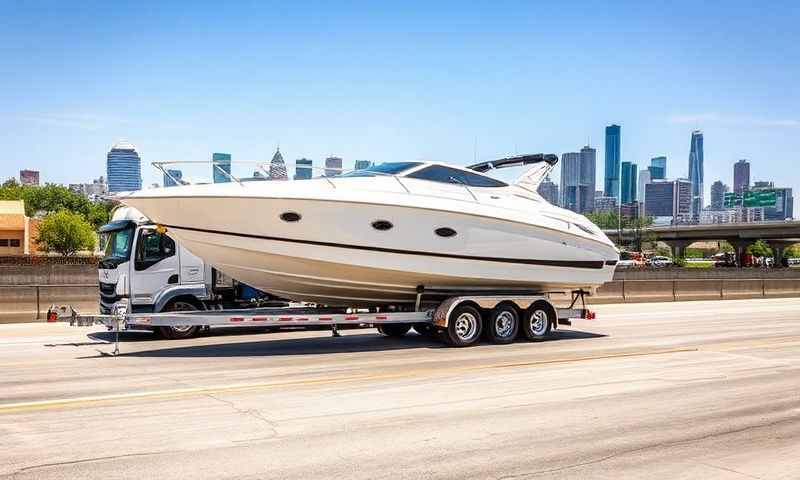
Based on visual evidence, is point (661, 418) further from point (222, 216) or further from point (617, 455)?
point (222, 216)

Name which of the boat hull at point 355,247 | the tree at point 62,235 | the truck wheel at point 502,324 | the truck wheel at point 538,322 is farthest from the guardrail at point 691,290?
the tree at point 62,235

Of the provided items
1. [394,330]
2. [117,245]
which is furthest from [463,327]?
[117,245]

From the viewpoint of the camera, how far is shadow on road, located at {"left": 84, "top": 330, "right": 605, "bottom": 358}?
1284cm

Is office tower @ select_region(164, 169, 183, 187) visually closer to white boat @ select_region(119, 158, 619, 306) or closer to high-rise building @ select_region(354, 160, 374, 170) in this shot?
white boat @ select_region(119, 158, 619, 306)

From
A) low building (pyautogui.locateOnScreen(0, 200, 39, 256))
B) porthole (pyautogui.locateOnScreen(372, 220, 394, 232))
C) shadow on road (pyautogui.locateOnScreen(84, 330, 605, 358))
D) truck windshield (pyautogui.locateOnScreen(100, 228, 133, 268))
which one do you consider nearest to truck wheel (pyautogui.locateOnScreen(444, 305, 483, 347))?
shadow on road (pyautogui.locateOnScreen(84, 330, 605, 358))

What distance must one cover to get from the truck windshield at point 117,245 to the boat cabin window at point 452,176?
227 inches

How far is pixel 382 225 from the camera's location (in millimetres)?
12961

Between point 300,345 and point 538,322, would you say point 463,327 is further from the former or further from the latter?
point 300,345

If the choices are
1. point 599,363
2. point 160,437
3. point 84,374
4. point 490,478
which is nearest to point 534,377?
point 599,363

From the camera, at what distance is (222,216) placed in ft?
39.9

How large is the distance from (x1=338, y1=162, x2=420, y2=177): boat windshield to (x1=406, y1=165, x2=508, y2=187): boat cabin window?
8.9 inches

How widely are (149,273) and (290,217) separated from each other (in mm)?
4077

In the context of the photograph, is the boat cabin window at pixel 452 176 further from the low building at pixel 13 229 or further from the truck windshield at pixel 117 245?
the low building at pixel 13 229

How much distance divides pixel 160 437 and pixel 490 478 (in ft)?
10.2
